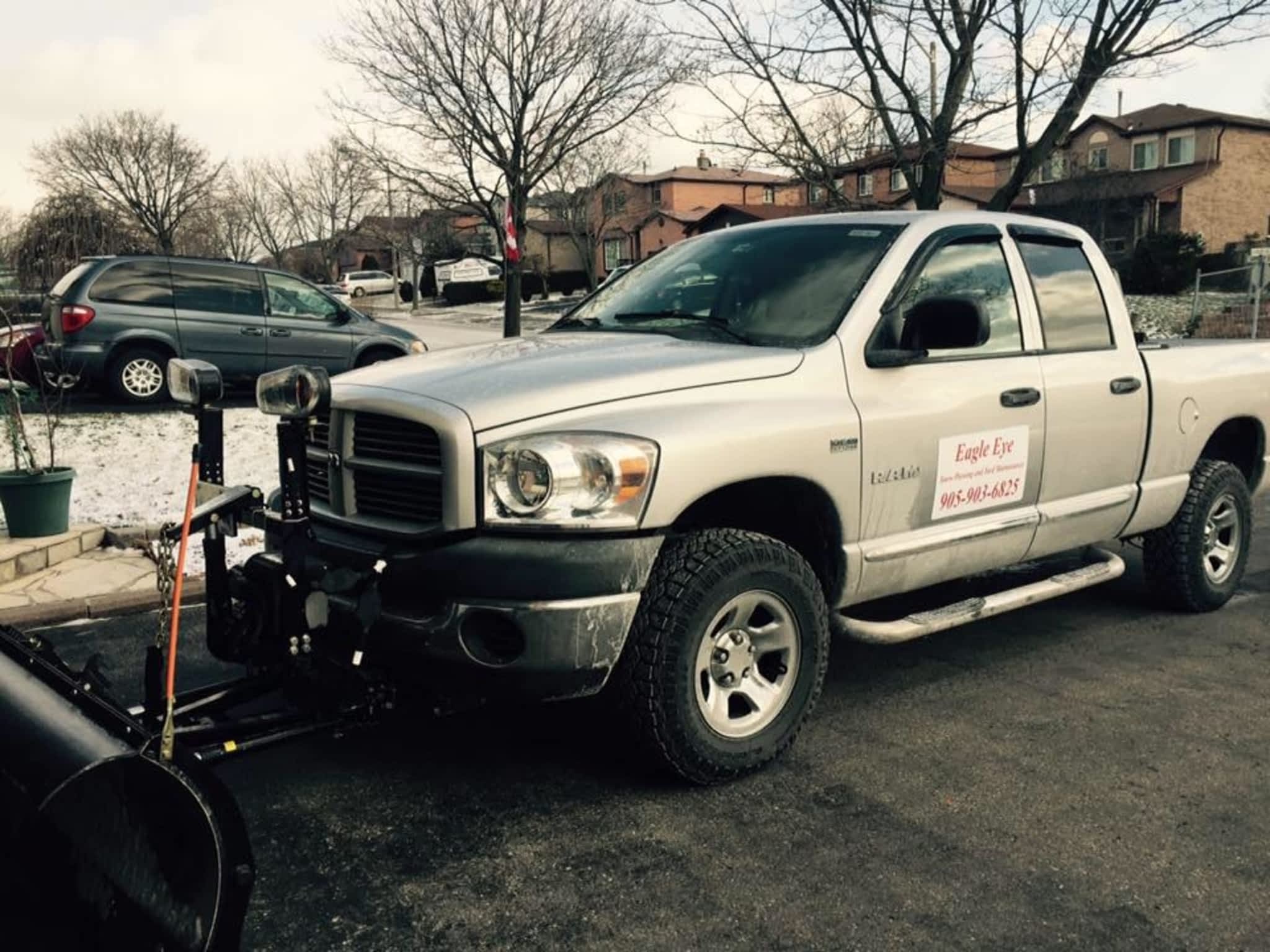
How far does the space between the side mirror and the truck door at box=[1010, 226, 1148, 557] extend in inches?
30.3

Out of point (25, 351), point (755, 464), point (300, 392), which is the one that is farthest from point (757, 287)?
point (25, 351)

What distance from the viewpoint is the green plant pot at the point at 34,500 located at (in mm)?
6660

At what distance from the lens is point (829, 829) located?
3.37 m

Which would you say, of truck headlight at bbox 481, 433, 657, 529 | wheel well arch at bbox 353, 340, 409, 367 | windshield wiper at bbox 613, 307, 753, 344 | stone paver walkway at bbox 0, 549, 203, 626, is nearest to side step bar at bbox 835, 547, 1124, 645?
windshield wiper at bbox 613, 307, 753, 344

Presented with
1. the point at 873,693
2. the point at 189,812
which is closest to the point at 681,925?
the point at 189,812

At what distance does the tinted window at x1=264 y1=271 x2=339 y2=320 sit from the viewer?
12562mm

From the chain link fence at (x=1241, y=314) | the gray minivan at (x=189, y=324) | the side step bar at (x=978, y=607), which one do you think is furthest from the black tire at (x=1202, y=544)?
the chain link fence at (x=1241, y=314)

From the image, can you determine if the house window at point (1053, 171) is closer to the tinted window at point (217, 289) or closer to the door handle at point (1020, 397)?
the tinted window at point (217, 289)

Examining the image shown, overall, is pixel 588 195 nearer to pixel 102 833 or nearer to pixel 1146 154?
pixel 1146 154

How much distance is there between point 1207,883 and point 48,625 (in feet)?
17.3

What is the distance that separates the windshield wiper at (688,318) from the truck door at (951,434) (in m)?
0.46

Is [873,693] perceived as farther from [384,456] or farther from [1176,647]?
[384,456]

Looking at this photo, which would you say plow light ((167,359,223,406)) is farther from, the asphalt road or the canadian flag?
the canadian flag

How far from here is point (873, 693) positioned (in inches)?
181
